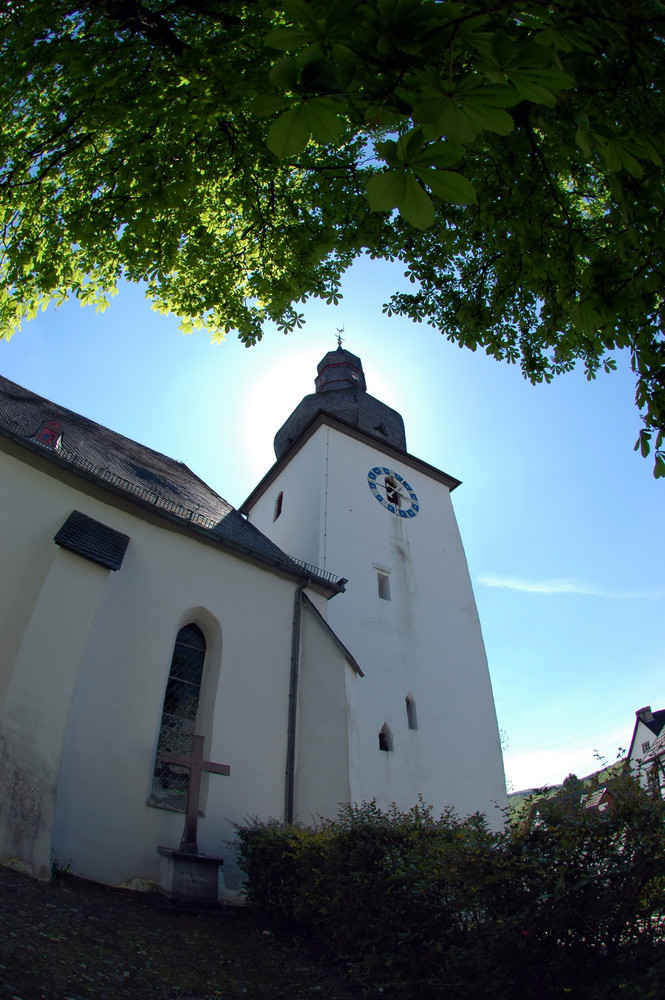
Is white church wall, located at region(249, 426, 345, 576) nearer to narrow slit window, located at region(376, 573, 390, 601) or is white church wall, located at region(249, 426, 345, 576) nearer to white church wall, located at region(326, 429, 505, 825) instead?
white church wall, located at region(326, 429, 505, 825)

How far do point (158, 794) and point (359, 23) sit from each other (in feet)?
29.8

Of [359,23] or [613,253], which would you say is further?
[613,253]

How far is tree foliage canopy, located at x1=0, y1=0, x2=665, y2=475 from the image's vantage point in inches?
67.9

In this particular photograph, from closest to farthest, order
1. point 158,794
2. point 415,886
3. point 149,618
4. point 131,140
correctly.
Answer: point 415,886
point 131,140
point 158,794
point 149,618

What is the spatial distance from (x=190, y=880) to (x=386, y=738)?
742 cm

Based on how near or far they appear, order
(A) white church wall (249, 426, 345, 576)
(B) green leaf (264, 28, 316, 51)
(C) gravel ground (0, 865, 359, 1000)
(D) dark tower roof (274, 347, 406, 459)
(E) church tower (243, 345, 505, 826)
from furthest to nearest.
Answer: (D) dark tower roof (274, 347, 406, 459) < (A) white church wall (249, 426, 345, 576) < (E) church tower (243, 345, 505, 826) < (C) gravel ground (0, 865, 359, 1000) < (B) green leaf (264, 28, 316, 51)

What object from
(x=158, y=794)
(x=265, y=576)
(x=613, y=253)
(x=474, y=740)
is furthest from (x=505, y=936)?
(x=474, y=740)

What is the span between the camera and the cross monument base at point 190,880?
7.16m

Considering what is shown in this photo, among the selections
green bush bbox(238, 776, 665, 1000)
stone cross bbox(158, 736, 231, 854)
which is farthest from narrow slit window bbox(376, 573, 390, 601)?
green bush bbox(238, 776, 665, 1000)

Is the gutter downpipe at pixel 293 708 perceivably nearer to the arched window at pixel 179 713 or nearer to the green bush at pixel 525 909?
the arched window at pixel 179 713

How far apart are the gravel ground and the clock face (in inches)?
541

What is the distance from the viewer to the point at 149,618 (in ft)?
31.6

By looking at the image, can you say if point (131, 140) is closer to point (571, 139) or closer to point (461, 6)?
point (571, 139)

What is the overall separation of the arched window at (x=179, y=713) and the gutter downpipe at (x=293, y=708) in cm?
165
